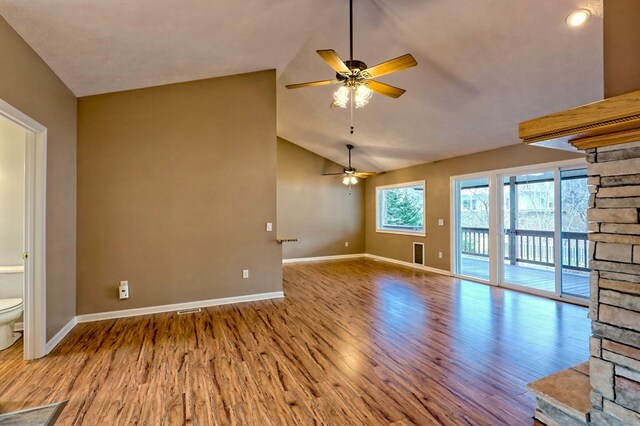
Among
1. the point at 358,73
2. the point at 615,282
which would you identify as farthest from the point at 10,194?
the point at 615,282

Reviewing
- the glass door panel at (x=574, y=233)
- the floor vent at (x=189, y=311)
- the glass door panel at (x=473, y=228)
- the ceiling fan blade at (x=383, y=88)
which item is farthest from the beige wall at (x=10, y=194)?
the glass door panel at (x=574, y=233)

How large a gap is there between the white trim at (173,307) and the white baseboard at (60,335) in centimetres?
13

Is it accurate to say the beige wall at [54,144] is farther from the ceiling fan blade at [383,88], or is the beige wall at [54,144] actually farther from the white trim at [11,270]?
the ceiling fan blade at [383,88]

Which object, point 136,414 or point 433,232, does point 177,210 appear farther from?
point 433,232

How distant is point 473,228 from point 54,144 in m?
6.61

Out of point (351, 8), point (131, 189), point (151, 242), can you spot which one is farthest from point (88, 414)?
point (351, 8)

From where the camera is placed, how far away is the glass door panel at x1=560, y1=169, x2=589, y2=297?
4.36 m

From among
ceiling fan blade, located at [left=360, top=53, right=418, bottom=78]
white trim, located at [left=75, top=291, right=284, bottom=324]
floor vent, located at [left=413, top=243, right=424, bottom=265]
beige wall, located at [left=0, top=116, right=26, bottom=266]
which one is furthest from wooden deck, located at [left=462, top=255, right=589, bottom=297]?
beige wall, located at [left=0, top=116, right=26, bottom=266]

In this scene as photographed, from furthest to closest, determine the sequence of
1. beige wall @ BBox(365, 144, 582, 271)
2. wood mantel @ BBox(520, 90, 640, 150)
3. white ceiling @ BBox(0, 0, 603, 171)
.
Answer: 1. beige wall @ BBox(365, 144, 582, 271)
2. white ceiling @ BBox(0, 0, 603, 171)
3. wood mantel @ BBox(520, 90, 640, 150)

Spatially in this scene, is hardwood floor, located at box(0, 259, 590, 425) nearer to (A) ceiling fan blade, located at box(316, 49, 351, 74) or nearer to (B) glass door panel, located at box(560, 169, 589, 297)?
(B) glass door panel, located at box(560, 169, 589, 297)

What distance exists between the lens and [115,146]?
391cm

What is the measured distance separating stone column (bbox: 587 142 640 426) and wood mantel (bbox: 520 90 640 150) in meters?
0.08

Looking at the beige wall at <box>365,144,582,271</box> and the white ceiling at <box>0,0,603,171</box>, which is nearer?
the white ceiling at <box>0,0,603,171</box>

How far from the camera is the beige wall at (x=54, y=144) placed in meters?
2.38
